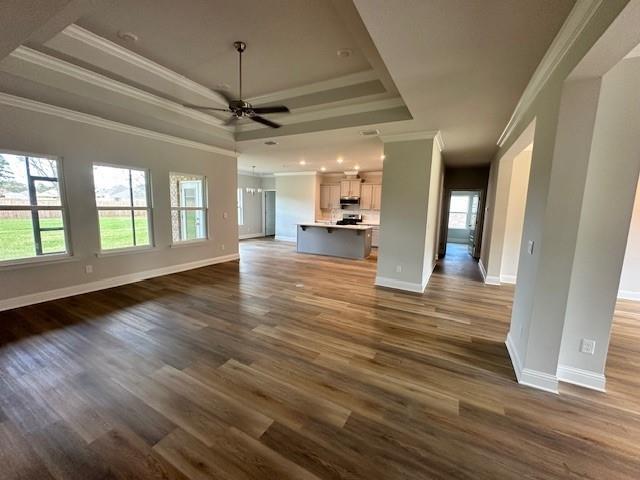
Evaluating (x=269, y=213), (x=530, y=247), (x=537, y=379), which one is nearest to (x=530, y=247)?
(x=530, y=247)

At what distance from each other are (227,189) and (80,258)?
3.09m

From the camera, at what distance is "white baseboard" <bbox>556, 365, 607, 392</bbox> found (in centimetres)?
210

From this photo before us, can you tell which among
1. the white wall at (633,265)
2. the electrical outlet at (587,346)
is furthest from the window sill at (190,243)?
the white wall at (633,265)

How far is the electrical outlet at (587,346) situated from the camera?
2096mm

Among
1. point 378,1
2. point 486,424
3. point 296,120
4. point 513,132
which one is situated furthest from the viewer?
point 296,120

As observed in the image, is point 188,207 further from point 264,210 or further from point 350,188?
point 264,210

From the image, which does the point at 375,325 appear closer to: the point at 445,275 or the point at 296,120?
the point at 445,275

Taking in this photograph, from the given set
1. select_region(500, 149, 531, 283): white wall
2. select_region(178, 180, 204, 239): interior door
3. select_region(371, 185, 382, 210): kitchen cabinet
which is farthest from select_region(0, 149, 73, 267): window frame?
select_region(371, 185, 382, 210): kitchen cabinet

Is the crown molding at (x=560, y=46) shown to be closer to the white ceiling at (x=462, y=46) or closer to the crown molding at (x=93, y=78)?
the white ceiling at (x=462, y=46)

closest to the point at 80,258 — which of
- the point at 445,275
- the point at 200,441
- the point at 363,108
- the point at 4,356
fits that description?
the point at 4,356

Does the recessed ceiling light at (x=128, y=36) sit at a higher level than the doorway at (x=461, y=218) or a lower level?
higher

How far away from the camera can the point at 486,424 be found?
174 centimetres

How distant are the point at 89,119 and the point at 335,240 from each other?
5.44 m

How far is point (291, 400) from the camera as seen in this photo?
191 cm
